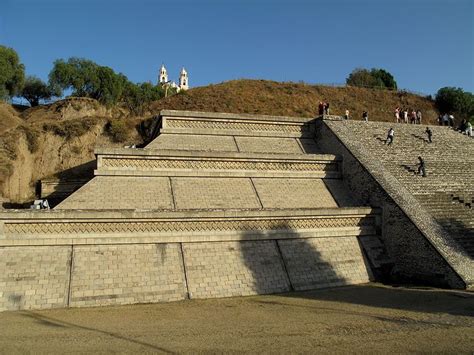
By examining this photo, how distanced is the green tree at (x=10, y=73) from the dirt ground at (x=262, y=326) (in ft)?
120

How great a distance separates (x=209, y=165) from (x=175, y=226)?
3.98m

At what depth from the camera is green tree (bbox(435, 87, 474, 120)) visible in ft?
119

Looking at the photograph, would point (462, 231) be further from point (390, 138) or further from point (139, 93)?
point (139, 93)

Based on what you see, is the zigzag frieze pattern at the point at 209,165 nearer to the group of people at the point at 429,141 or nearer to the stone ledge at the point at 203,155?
the stone ledge at the point at 203,155

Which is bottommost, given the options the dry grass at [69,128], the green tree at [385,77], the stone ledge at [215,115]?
the dry grass at [69,128]

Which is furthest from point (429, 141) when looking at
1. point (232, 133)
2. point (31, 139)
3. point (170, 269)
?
point (31, 139)

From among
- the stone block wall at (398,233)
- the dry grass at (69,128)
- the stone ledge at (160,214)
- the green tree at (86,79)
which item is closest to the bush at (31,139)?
the dry grass at (69,128)

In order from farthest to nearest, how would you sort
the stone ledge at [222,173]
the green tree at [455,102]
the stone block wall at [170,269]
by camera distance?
the green tree at [455,102], the stone ledge at [222,173], the stone block wall at [170,269]

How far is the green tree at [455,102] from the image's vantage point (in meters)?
36.3

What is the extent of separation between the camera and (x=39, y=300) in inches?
311

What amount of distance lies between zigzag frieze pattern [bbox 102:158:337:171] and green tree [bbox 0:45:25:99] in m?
31.5

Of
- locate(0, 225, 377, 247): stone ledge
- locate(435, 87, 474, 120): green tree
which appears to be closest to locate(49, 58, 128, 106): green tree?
locate(435, 87, 474, 120): green tree

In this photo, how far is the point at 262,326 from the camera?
6.31 metres

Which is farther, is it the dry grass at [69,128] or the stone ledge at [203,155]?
the dry grass at [69,128]
